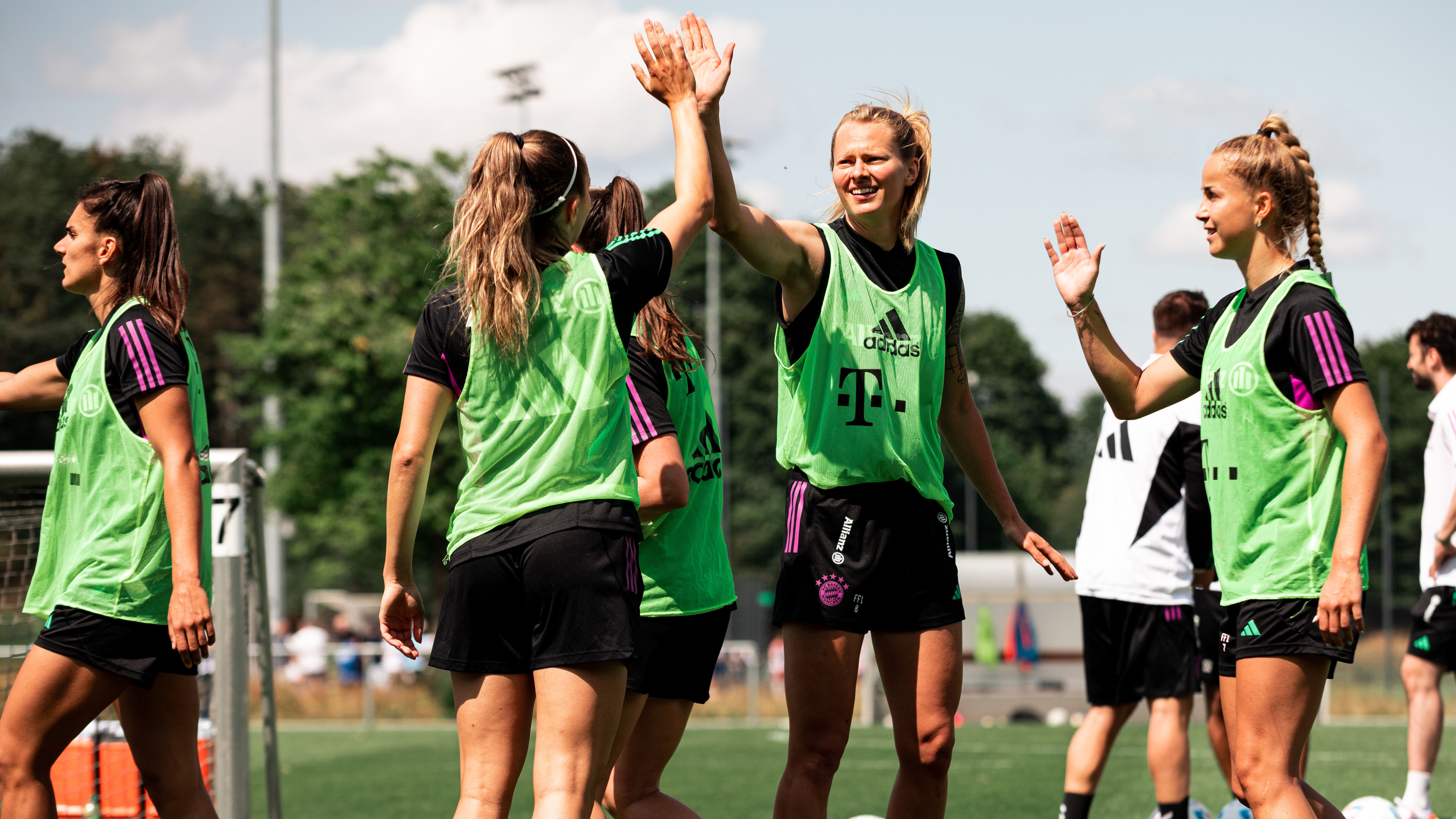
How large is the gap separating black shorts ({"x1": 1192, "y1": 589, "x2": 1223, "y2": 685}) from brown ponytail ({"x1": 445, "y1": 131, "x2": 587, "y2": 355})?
4857 mm

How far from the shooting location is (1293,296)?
13.1 ft

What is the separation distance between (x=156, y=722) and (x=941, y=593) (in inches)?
101

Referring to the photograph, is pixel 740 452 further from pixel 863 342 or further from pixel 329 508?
pixel 863 342

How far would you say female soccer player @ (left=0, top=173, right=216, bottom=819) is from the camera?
13.4 feet

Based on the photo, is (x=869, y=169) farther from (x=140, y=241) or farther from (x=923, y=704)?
(x=140, y=241)

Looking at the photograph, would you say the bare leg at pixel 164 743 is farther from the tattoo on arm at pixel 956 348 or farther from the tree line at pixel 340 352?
the tree line at pixel 340 352

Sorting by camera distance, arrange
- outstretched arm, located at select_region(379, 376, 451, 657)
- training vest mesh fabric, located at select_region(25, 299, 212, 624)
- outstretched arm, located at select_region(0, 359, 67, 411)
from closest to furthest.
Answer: outstretched arm, located at select_region(379, 376, 451, 657)
training vest mesh fabric, located at select_region(25, 299, 212, 624)
outstretched arm, located at select_region(0, 359, 67, 411)

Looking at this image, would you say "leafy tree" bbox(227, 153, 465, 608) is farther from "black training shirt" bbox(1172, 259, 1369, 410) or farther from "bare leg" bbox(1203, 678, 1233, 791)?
"black training shirt" bbox(1172, 259, 1369, 410)

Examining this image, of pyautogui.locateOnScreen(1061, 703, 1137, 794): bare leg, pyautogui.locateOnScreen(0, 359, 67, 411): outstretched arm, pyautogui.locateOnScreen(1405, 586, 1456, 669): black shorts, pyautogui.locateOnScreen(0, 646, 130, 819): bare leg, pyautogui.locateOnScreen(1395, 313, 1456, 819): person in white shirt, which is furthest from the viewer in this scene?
pyautogui.locateOnScreen(1405, 586, 1456, 669): black shorts

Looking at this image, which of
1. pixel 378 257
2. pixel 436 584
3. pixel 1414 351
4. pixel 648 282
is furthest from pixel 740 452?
pixel 648 282

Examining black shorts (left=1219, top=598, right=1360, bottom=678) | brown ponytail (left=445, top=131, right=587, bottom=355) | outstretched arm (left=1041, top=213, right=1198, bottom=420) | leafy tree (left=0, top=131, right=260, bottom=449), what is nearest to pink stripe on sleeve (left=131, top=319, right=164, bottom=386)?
brown ponytail (left=445, top=131, right=587, bottom=355)

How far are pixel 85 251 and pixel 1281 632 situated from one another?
3.97m

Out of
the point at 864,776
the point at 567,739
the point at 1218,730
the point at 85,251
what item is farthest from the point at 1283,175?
the point at 864,776

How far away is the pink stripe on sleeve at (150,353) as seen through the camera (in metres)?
4.21
